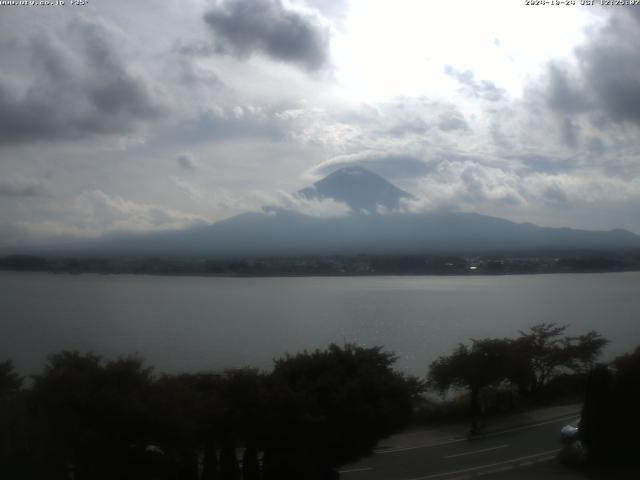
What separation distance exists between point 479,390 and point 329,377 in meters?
8.31

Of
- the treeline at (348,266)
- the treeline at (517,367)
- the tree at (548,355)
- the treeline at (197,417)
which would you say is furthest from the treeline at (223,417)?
the treeline at (348,266)

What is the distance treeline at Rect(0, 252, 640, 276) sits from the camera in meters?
45.5

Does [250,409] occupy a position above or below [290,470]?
above

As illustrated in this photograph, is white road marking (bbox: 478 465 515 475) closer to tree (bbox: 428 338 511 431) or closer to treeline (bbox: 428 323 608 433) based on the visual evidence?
treeline (bbox: 428 323 608 433)

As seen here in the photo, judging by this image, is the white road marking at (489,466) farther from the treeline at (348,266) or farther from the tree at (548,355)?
the treeline at (348,266)

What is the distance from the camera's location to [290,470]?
8.84 meters

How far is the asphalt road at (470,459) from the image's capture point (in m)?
10.5

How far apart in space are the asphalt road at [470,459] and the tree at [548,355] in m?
4.00

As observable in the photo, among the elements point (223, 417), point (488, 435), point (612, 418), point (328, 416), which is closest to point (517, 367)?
point (488, 435)

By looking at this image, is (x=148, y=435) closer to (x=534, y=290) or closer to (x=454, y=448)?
(x=454, y=448)

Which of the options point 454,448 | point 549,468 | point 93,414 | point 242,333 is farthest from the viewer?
point 242,333

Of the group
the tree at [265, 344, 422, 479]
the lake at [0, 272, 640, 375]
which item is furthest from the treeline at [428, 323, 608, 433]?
the tree at [265, 344, 422, 479]

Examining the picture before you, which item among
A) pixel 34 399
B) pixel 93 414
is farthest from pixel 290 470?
pixel 34 399

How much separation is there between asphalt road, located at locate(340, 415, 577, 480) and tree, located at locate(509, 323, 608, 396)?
4.00 m
